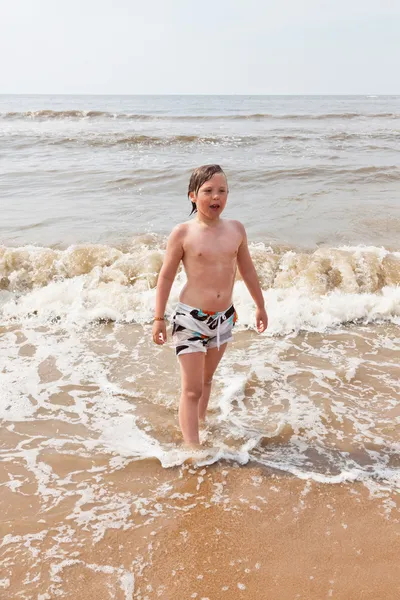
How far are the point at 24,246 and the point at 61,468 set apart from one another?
486 centimetres

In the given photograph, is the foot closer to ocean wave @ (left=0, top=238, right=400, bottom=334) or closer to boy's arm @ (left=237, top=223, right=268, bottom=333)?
boy's arm @ (left=237, top=223, right=268, bottom=333)

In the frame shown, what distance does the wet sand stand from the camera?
2164 millimetres

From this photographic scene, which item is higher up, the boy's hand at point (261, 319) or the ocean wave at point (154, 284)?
the boy's hand at point (261, 319)

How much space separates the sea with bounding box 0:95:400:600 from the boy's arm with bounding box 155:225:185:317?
928mm

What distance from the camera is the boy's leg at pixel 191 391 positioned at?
304cm

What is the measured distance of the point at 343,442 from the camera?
327 cm

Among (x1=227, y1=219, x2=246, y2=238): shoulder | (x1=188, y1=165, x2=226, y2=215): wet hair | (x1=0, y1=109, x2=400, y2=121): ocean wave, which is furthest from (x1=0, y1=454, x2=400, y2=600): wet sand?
(x1=0, y1=109, x2=400, y2=121): ocean wave

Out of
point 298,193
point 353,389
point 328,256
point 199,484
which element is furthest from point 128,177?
point 199,484

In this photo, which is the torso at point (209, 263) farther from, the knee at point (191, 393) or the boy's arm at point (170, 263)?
the knee at point (191, 393)

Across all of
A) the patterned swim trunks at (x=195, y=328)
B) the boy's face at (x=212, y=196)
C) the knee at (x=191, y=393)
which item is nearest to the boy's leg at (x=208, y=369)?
the patterned swim trunks at (x=195, y=328)

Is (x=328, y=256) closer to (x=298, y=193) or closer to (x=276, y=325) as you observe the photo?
(x=276, y=325)

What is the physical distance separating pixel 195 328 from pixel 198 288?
24cm

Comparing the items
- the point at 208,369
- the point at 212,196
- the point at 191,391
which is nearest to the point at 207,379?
the point at 208,369

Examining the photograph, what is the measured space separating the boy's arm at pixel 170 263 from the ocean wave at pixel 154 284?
229 cm
